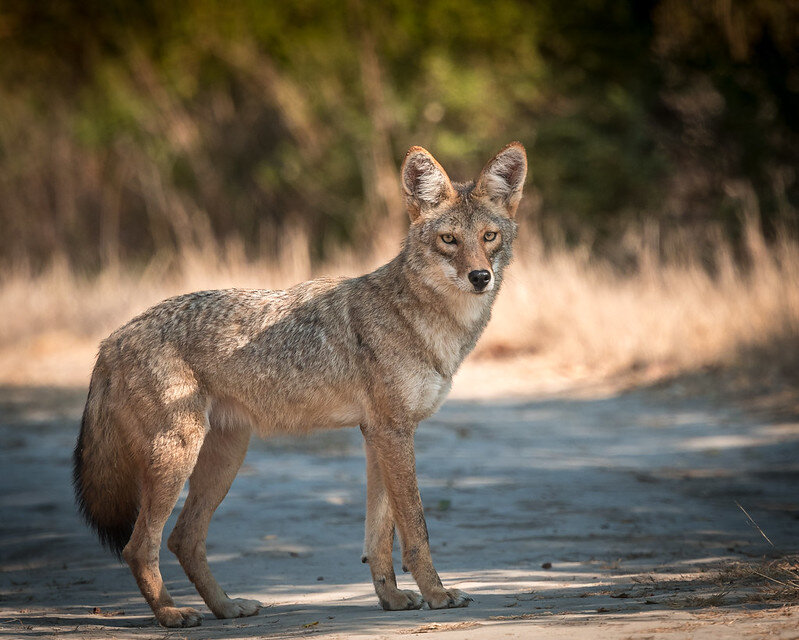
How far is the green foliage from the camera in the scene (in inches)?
824

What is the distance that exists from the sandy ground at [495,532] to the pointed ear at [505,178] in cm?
195

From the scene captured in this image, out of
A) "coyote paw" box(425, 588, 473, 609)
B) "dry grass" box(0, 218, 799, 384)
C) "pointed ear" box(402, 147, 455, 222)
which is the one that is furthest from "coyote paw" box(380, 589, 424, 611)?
"dry grass" box(0, 218, 799, 384)

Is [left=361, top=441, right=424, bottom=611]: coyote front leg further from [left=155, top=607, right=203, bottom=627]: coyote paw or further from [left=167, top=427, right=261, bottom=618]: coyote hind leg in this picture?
[left=155, top=607, right=203, bottom=627]: coyote paw

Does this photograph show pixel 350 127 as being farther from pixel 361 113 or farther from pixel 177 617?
pixel 177 617

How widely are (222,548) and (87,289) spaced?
11.4 m

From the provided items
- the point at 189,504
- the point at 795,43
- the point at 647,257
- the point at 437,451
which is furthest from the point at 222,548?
the point at 795,43

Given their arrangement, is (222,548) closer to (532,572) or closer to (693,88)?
(532,572)

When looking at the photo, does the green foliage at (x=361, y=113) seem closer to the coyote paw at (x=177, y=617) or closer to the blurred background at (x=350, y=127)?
the blurred background at (x=350, y=127)

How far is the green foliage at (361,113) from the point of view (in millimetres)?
20938

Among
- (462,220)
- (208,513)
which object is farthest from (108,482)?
(462,220)

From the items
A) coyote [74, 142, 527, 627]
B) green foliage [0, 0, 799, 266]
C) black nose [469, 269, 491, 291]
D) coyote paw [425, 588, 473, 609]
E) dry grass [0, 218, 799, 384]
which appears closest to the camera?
coyote paw [425, 588, 473, 609]

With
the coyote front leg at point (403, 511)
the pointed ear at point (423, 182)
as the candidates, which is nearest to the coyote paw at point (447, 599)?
the coyote front leg at point (403, 511)

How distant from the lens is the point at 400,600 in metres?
4.63

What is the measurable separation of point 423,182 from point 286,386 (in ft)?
4.22
